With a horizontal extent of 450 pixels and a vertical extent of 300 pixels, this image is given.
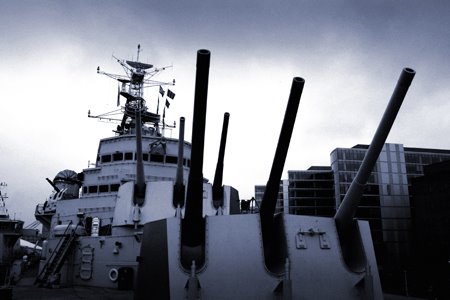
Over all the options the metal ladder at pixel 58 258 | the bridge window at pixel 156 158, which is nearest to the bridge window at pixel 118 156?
the bridge window at pixel 156 158

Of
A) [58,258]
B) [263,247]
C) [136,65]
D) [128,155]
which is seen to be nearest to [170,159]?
[128,155]

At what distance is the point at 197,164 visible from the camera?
4.11 meters

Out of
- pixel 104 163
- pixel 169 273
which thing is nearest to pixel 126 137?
pixel 104 163

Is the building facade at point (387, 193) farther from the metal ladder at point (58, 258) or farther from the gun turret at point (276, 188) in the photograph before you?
the gun turret at point (276, 188)

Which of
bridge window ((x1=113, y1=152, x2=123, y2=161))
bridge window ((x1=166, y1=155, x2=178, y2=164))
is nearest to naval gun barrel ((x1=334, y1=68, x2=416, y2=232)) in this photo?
bridge window ((x1=166, y1=155, x2=178, y2=164))

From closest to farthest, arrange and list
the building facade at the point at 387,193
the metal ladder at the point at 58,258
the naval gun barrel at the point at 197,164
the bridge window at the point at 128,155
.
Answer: the naval gun barrel at the point at 197,164 < the metal ladder at the point at 58,258 < the bridge window at the point at 128,155 < the building facade at the point at 387,193

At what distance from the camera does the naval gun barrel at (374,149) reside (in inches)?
161

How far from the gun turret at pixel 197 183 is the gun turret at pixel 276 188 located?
77 centimetres

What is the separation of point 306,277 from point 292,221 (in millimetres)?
659

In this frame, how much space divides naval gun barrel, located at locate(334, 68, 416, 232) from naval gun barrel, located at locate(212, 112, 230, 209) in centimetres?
348

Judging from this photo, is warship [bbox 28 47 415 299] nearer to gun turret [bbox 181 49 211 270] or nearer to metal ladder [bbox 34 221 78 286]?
gun turret [bbox 181 49 211 270]

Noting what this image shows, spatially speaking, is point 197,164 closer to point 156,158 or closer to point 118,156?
point 156,158

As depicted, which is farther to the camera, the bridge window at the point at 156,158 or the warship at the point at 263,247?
the bridge window at the point at 156,158

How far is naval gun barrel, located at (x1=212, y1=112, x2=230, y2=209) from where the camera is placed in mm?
7852
